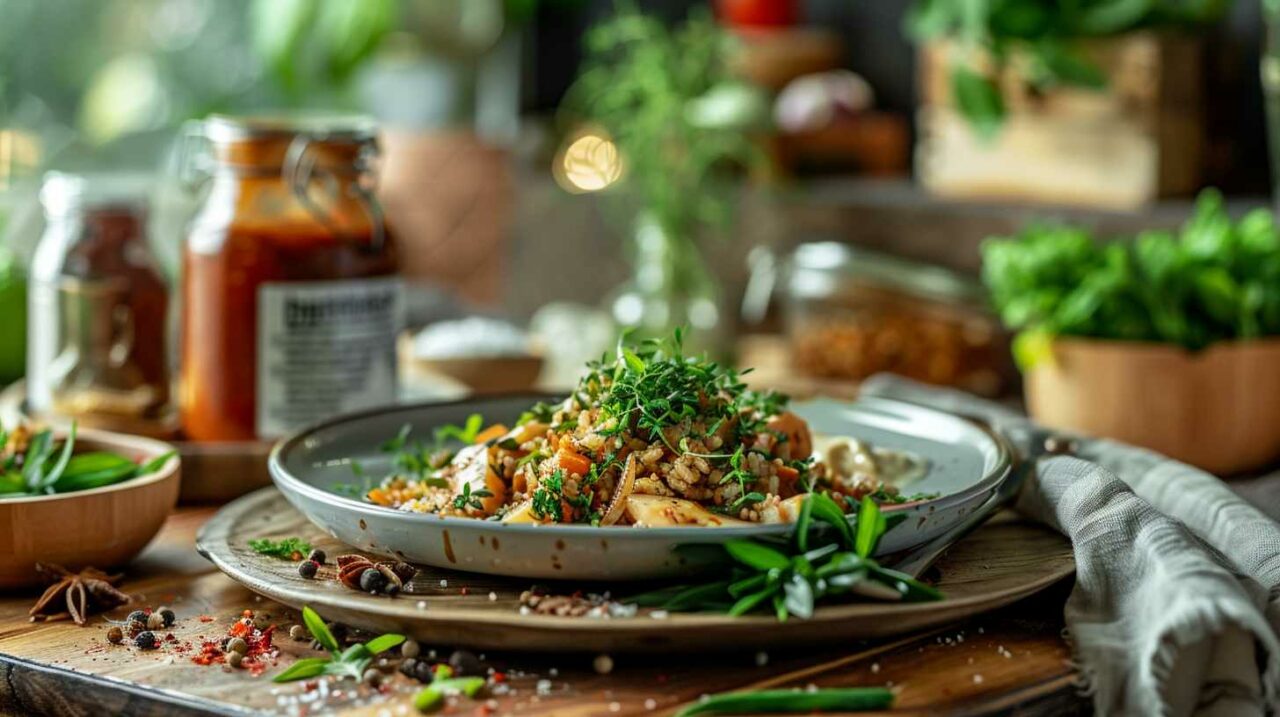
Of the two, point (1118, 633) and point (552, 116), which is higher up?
point (552, 116)

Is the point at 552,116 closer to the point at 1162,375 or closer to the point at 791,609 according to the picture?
the point at 1162,375

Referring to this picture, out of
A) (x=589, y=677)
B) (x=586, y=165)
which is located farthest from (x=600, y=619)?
(x=586, y=165)

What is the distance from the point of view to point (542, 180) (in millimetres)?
3135

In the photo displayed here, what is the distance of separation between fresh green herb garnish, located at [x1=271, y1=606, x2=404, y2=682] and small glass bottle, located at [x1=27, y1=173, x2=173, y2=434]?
60cm

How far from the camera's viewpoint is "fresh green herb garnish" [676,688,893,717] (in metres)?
0.77

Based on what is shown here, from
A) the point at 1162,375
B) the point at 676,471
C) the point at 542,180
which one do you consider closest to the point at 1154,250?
the point at 1162,375

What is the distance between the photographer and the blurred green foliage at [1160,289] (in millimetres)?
1513

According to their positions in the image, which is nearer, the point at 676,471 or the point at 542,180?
the point at 676,471

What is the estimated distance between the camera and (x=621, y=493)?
92 centimetres

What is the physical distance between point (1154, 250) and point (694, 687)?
0.95 metres

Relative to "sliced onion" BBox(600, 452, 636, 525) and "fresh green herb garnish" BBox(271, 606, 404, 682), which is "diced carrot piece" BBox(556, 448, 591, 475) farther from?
"fresh green herb garnish" BBox(271, 606, 404, 682)

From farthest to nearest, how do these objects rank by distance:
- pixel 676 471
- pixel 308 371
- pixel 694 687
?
pixel 308 371, pixel 676 471, pixel 694 687

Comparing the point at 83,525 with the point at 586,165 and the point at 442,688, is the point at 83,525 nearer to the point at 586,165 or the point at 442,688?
the point at 442,688

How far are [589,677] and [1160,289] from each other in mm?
941
